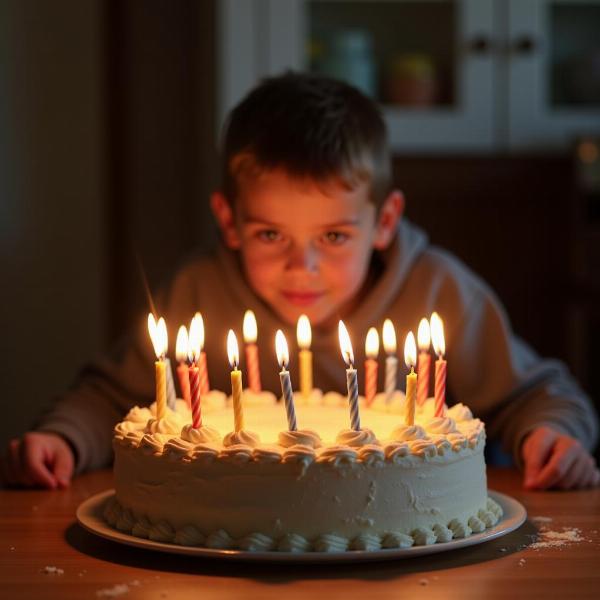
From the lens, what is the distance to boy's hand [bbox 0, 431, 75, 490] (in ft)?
4.86

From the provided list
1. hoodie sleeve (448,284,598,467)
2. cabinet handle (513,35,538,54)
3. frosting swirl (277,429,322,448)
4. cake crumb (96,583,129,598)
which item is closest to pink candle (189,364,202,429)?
frosting swirl (277,429,322,448)

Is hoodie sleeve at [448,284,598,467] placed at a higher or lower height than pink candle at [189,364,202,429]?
lower

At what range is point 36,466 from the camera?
1.48m

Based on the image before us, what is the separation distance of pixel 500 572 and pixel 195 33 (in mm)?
2595

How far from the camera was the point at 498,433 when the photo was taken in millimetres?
1821

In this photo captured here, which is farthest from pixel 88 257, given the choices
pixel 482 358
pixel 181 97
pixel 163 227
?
pixel 482 358

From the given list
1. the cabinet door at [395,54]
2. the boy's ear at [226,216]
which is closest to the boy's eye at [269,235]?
the boy's ear at [226,216]

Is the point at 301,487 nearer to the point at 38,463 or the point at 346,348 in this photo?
the point at 346,348

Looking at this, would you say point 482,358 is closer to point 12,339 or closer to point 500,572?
point 500,572

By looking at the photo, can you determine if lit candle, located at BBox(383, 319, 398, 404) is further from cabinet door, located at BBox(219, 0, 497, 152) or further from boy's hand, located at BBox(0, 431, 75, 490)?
cabinet door, located at BBox(219, 0, 497, 152)

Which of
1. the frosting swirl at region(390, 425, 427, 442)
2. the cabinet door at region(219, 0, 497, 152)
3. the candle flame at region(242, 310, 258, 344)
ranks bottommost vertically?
the frosting swirl at region(390, 425, 427, 442)

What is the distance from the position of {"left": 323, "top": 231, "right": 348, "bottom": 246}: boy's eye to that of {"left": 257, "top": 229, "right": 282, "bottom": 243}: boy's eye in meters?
0.07

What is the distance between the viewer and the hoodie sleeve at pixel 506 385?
1689 millimetres

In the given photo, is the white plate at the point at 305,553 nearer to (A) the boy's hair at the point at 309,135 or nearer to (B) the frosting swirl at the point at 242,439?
(B) the frosting swirl at the point at 242,439
